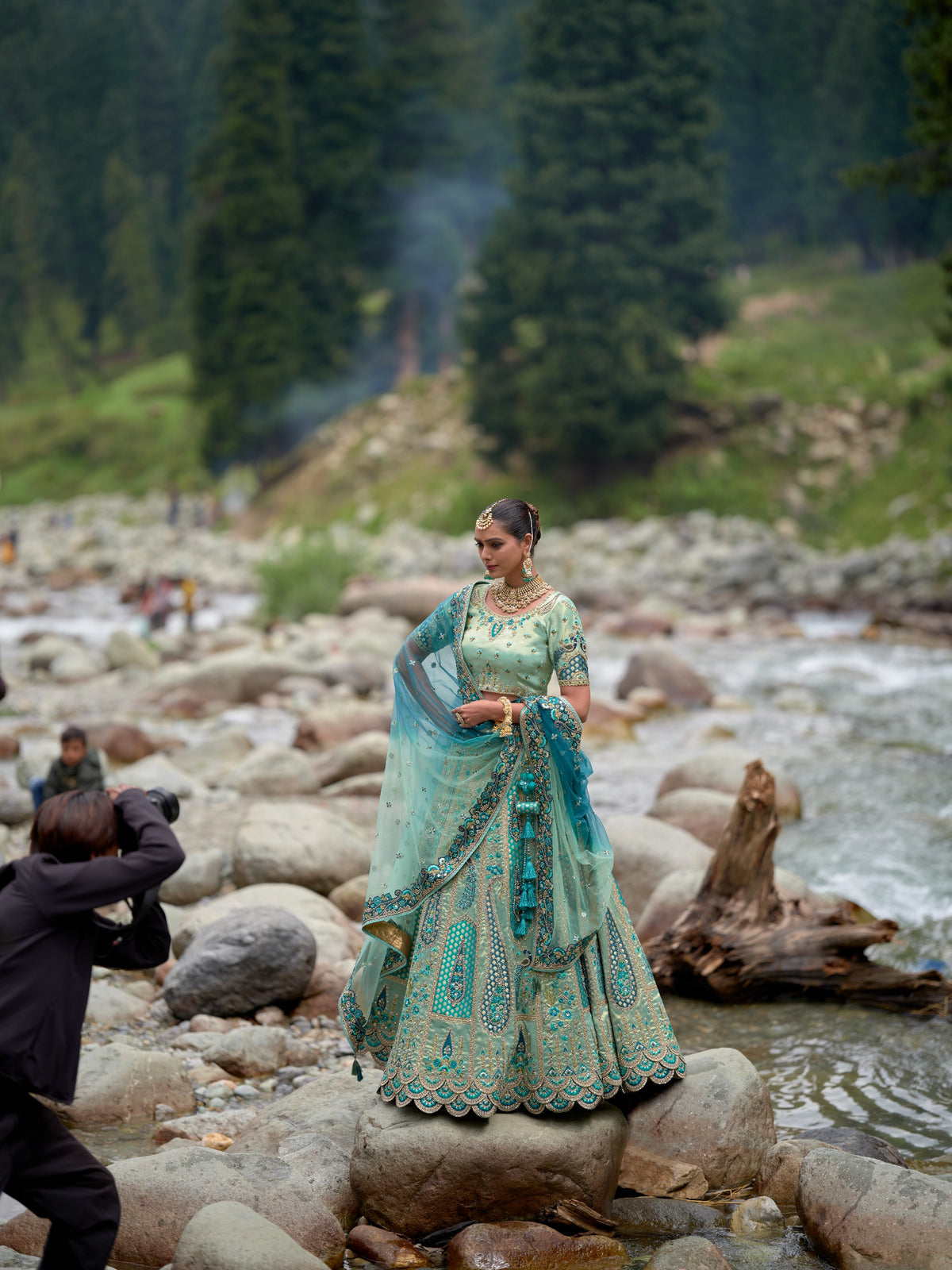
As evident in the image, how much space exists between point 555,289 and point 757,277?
77.0 feet

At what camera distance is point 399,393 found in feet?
120

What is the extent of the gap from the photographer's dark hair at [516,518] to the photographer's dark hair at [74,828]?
1.59 metres

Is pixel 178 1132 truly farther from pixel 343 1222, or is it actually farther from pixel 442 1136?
pixel 442 1136

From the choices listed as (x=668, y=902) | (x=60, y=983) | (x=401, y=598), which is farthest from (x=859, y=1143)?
(x=401, y=598)

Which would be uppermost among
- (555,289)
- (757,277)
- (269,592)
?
(757,277)

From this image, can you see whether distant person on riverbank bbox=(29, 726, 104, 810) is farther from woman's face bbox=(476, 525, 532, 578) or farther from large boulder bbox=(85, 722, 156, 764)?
woman's face bbox=(476, 525, 532, 578)

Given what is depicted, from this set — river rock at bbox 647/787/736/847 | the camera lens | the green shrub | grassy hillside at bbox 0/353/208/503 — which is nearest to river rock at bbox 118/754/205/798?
river rock at bbox 647/787/736/847

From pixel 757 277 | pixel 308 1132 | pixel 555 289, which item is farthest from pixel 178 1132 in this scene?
pixel 757 277

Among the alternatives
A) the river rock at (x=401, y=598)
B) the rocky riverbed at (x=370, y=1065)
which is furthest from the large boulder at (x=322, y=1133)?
the river rock at (x=401, y=598)

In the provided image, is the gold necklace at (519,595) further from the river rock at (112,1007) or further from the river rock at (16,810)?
the river rock at (16,810)

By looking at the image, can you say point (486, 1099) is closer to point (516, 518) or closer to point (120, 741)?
point (516, 518)

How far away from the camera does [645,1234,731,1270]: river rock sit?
3574 millimetres

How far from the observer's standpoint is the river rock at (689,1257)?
3.57 m

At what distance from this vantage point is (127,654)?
16.8 metres
